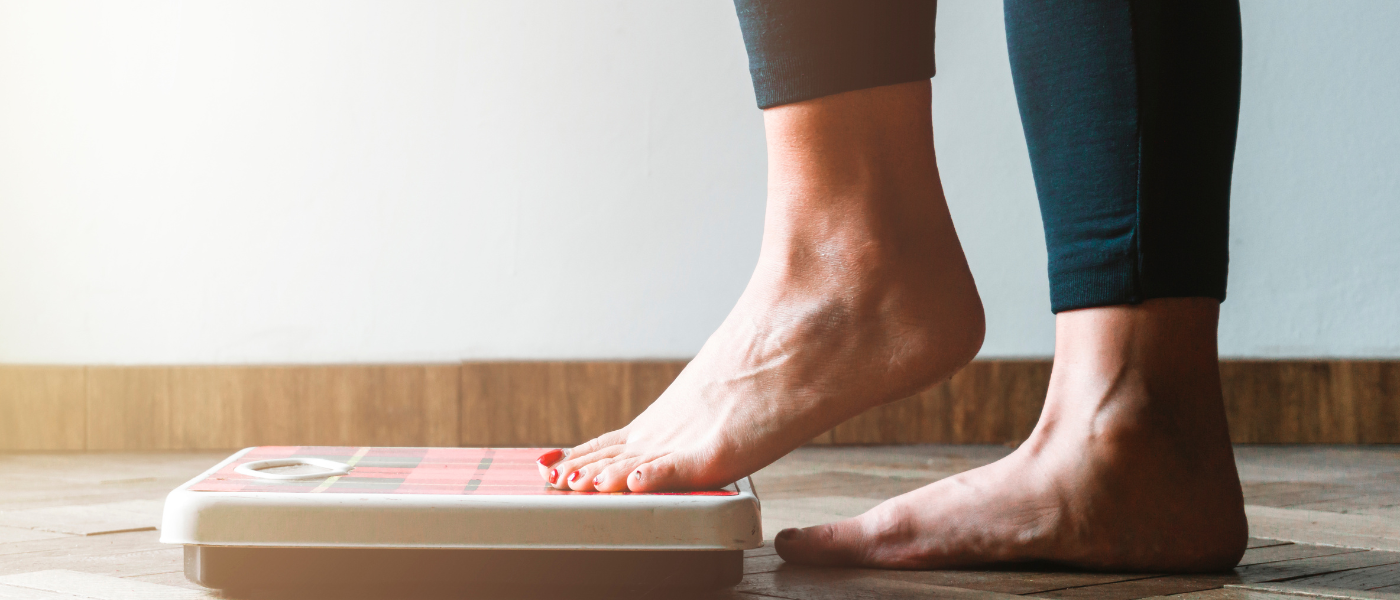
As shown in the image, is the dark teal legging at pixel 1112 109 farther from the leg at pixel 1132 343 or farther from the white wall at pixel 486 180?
the white wall at pixel 486 180

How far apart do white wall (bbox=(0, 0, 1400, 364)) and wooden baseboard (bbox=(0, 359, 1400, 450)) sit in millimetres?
31

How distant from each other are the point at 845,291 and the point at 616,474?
0.17 meters

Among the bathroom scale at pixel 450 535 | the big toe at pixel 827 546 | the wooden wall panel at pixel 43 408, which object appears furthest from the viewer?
the wooden wall panel at pixel 43 408

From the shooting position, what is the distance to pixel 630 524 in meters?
0.50

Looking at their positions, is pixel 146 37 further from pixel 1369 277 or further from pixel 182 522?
pixel 1369 277

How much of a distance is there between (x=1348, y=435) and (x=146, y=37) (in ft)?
5.54

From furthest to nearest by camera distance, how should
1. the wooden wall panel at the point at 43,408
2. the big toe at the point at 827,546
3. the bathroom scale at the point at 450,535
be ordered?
the wooden wall panel at the point at 43,408 → the big toe at the point at 827,546 → the bathroom scale at the point at 450,535

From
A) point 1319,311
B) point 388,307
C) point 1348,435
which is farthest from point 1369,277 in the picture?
point 388,307

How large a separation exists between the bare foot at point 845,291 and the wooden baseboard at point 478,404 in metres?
0.82

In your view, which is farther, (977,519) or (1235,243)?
(1235,243)

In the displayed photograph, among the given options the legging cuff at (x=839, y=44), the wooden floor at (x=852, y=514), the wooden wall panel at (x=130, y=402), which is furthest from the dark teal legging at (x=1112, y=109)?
the wooden wall panel at (x=130, y=402)

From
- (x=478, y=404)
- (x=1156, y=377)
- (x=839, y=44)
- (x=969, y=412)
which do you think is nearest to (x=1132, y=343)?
(x=1156, y=377)

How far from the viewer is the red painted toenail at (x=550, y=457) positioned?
2.13 ft

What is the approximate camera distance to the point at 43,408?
56.4 inches
